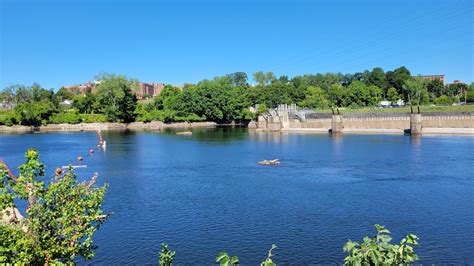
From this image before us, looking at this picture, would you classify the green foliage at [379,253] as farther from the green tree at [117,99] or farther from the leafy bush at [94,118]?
the leafy bush at [94,118]

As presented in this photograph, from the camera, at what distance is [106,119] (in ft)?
485

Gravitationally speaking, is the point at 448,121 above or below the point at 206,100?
below

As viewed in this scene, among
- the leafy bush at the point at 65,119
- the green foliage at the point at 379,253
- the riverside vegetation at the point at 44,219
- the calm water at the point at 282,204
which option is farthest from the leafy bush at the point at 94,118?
the green foliage at the point at 379,253

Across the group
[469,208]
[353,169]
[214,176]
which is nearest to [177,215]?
[214,176]

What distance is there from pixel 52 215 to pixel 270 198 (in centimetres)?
2357

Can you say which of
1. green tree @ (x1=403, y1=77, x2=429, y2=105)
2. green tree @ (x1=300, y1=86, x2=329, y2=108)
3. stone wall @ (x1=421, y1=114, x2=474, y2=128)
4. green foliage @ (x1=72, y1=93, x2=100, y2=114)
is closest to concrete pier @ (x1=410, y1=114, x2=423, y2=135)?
stone wall @ (x1=421, y1=114, x2=474, y2=128)

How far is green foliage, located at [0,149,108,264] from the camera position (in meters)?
12.9

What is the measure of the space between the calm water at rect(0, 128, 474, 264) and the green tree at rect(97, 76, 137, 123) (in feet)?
276

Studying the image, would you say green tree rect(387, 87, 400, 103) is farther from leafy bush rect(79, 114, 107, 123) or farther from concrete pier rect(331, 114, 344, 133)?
leafy bush rect(79, 114, 107, 123)

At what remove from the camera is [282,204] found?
110ft

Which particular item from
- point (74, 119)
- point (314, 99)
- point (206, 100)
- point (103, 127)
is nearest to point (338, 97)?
point (314, 99)

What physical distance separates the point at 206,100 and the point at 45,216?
140859 mm

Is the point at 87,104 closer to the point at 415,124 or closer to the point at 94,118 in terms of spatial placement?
the point at 94,118

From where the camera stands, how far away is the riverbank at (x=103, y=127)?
140m
